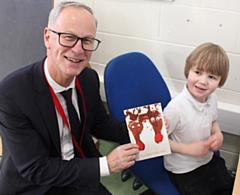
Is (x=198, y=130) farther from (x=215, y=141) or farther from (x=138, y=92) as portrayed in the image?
(x=138, y=92)

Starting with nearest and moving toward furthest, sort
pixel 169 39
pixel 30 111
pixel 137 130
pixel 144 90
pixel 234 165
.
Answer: pixel 30 111 → pixel 137 130 → pixel 144 90 → pixel 169 39 → pixel 234 165

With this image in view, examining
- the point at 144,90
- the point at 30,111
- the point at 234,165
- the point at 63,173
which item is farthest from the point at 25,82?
the point at 234,165

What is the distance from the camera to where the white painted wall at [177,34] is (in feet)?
6.22

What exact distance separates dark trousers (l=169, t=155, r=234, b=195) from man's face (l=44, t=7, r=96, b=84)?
0.69 metres

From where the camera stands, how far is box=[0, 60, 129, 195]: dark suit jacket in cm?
131

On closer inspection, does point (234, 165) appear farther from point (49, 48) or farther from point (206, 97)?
point (49, 48)

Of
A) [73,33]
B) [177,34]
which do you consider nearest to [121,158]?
[73,33]

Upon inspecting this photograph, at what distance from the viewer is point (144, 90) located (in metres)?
1.72

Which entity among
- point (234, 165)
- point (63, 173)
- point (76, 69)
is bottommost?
point (234, 165)

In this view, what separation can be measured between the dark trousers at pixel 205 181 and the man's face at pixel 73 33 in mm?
688

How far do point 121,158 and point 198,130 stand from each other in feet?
1.34

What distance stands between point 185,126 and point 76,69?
1.80 feet

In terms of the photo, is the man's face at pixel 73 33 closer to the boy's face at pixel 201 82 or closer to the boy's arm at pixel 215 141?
the boy's face at pixel 201 82

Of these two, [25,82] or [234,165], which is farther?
[234,165]
